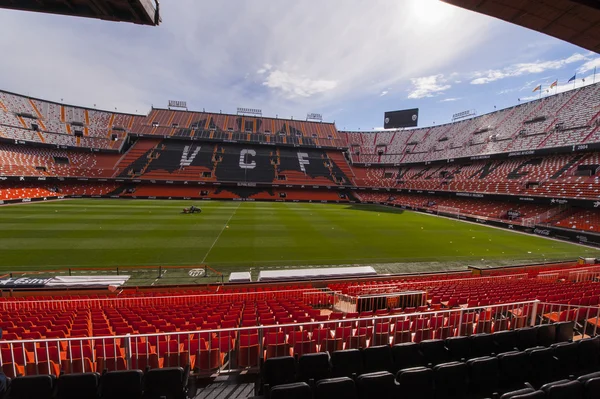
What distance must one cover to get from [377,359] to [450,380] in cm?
102

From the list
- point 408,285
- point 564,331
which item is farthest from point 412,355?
point 408,285

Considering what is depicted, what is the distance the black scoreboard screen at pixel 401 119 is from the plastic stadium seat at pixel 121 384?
3001 inches

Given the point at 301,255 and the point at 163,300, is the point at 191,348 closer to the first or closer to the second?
the point at 163,300

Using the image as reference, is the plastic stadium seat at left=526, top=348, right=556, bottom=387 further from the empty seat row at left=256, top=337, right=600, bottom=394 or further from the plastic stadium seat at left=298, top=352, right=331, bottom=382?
the plastic stadium seat at left=298, top=352, right=331, bottom=382

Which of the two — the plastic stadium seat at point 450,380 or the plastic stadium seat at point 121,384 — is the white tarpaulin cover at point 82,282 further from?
the plastic stadium seat at point 450,380

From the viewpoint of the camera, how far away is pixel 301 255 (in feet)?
61.4

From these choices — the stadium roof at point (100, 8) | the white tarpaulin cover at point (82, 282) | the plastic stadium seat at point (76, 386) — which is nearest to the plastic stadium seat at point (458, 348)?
the plastic stadium seat at point (76, 386)

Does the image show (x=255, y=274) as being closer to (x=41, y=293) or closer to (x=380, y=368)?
(x=41, y=293)

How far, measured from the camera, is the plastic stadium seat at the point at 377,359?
422 centimetres

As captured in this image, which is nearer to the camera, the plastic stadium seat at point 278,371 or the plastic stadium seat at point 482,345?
the plastic stadium seat at point 278,371

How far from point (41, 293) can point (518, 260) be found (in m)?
28.4

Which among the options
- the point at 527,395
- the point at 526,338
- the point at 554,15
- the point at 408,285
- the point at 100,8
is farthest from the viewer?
the point at 408,285

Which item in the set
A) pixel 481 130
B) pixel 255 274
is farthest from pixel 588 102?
pixel 255 274

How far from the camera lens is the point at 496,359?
3881 mm
